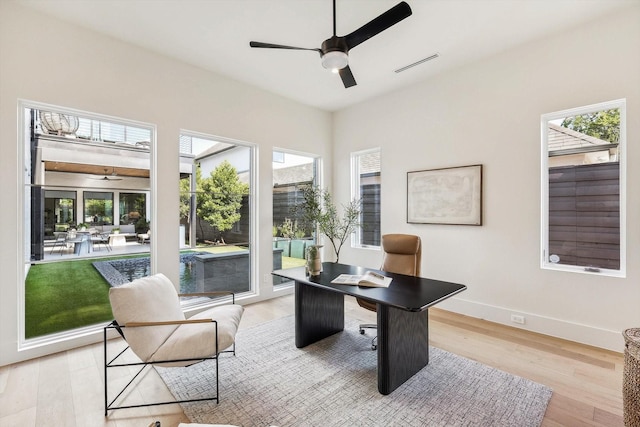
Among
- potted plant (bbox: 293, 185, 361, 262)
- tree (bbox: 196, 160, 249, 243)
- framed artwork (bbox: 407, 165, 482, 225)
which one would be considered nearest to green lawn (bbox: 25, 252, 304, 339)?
tree (bbox: 196, 160, 249, 243)

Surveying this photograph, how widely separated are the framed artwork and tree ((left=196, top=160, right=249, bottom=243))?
99.3 inches

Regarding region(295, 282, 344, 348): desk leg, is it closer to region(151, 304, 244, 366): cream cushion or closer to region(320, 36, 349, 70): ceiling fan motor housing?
region(151, 304, 244, 366): cream cushion

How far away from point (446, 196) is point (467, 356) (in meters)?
2.01

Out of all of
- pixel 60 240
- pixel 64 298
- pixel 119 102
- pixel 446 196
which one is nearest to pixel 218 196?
pixel 119 102

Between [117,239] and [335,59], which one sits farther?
[117,239]

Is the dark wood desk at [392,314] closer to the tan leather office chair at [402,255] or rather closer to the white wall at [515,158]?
the tan leather office chair at [402,255]

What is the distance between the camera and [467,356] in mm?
2771

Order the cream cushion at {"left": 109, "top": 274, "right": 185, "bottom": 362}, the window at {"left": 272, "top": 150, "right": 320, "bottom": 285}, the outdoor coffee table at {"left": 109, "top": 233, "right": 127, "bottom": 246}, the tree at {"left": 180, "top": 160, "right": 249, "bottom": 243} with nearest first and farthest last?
1. the cream cushion at {"left": 109, "top": 274, "right": 185, "bottom": 362}
2. the outdoor coffee table at {"left": 109, "top": 233, "right": 127, "bottom": 246}
3. the tree at {"left": 180, "top": 160, "right": 249, "bottom": 243}
4. the window at {"left": 272, "top": 150, "right": 320, "bottom": 285}

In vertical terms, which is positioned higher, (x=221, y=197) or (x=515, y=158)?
(x=515, y=158)

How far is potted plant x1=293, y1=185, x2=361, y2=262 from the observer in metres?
4.81

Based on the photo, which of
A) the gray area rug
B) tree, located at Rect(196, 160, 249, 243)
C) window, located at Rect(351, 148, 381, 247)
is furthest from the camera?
window, located at Rect(351, 148, 381, 247)

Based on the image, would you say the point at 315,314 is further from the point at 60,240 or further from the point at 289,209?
the point at 60,240

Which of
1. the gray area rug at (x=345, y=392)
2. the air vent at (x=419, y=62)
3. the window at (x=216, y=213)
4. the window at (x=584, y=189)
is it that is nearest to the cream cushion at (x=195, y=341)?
the gray area rug at (x=345, y=392)

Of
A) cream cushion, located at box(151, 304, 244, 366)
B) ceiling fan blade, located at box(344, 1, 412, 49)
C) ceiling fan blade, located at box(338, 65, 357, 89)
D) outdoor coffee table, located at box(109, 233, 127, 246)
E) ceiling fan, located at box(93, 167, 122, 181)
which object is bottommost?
cream cushion, located at box(151, 304, 244, 366)
